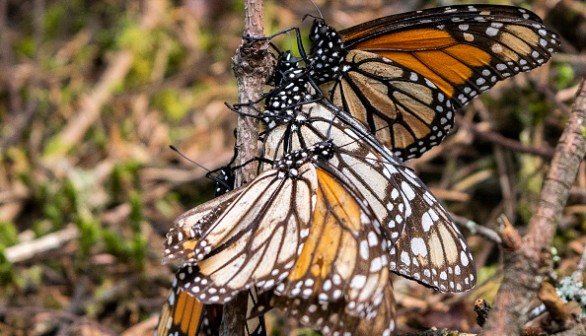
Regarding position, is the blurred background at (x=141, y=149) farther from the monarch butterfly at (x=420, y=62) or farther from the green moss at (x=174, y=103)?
the monarch butterfly at (x=420, y=62)

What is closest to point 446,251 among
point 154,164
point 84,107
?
point 154,164

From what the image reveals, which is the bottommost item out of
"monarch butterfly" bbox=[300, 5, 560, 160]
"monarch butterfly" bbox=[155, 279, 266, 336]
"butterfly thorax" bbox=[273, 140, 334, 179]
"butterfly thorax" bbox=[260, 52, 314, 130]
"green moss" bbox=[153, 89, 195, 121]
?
"monarch butterfly" bbox=[155, 279, 266, 336]

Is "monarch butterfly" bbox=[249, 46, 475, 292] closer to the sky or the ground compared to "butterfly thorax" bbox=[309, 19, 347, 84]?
closer to the ground

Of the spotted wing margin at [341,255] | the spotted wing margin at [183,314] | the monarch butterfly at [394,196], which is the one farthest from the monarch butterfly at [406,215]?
the spotted wing margin at [183,314]

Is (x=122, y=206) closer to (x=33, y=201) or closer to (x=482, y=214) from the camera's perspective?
→ (x=33, y=201)

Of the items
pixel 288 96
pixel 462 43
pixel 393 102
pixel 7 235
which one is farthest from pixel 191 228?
pixel 7 235

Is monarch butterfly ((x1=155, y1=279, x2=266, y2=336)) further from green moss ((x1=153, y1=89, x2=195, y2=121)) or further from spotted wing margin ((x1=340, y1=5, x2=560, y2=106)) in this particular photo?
green moss ((x1=153, y1=89, x2=195, y2=121))

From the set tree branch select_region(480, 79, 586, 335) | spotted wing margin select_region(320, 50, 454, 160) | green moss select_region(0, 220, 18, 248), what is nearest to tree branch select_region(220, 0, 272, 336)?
spotted wing margin select_region(320, 50, 454, 160)
